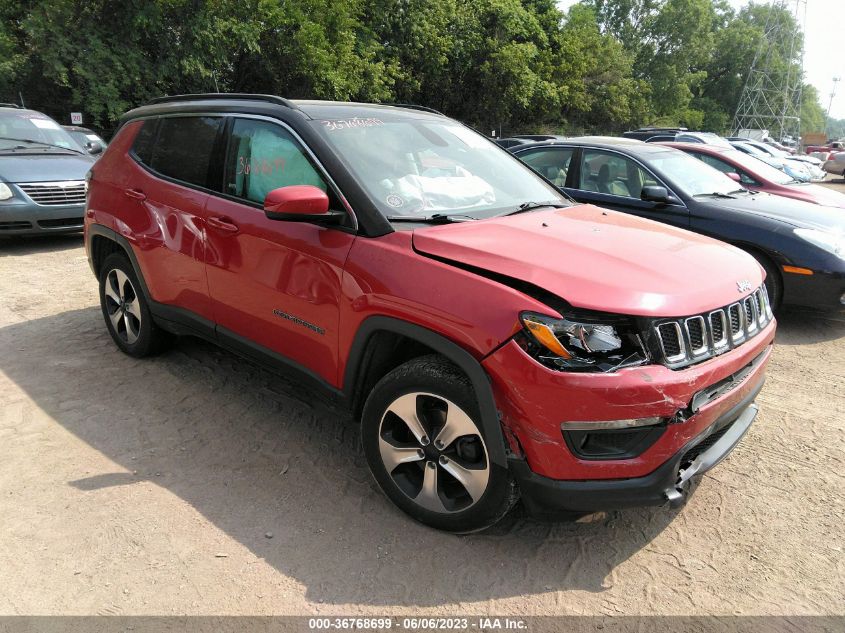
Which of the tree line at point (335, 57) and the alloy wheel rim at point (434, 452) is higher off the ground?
the tree line at point (335, 57)

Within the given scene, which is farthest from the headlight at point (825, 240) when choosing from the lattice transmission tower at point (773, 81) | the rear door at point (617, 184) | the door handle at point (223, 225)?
the lattice transmission tower at point (773, 81)

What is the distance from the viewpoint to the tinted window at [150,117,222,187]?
12.2ft

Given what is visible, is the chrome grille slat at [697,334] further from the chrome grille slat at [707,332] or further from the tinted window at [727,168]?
the tinted window at [727,168]

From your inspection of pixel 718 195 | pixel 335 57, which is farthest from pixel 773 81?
pixel 718 195

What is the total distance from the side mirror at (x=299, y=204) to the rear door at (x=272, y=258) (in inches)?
4.6

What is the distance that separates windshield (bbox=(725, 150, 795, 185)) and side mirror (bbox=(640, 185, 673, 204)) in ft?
8.62

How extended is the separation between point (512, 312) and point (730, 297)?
1035 mm

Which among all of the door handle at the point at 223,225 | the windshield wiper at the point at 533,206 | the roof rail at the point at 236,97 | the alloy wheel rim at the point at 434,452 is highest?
the roof rail at the point at 236,97

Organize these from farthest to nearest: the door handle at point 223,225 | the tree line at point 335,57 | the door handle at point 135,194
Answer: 1. the tree line at point 335,57
2. the door handle at point 135,194
3. the door handle at point 223,225

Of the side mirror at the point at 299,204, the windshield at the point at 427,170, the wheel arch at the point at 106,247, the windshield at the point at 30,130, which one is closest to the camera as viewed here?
the side mirror at the point at 299,204

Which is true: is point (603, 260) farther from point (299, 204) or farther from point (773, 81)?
point (773, 81)

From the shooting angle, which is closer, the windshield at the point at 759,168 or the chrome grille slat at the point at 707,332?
the chrome grille slat at the point at 707,332

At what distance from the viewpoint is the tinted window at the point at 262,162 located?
3.16 metres

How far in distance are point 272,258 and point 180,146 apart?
1342 mm
